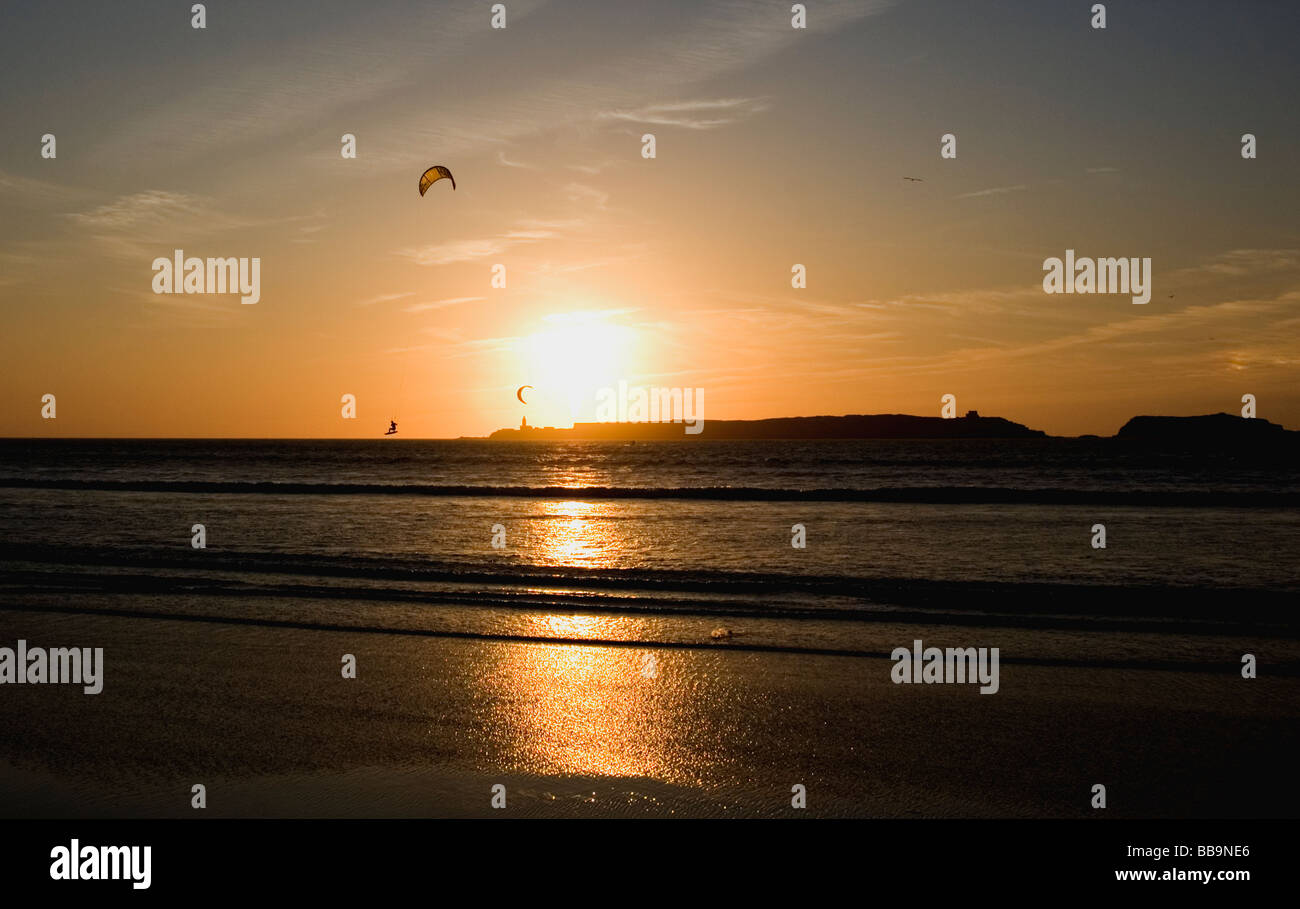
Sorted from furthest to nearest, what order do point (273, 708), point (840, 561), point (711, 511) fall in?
point (711, 511) → point (840, 561) → point (273, 708)

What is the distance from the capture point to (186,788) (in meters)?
6.33

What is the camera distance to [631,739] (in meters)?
Result: 7.42

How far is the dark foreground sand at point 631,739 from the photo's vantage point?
6.11m

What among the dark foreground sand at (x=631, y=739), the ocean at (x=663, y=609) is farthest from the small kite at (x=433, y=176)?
the dark foreground sand at (x=631, y=739)

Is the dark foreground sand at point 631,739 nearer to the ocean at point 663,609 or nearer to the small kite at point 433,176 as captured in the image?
the ocean at point 663,609

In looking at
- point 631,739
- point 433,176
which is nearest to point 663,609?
point 631,739

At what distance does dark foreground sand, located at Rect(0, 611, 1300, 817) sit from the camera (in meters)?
6.11

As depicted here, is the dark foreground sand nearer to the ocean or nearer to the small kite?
the ocean

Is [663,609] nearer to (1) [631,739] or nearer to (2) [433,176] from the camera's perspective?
(1) [631,739]
